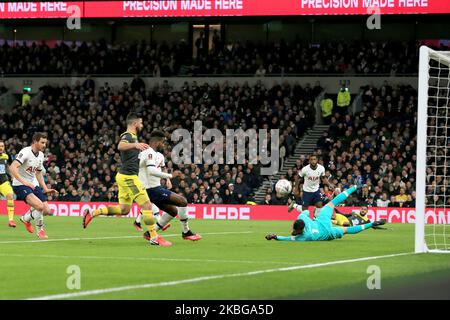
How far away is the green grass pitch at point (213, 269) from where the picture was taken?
10.1m

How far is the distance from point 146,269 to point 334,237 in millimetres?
6772

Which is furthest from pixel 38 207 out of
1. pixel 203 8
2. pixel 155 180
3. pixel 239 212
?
pixel 203 8

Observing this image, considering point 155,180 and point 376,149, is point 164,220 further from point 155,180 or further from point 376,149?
point 376,149

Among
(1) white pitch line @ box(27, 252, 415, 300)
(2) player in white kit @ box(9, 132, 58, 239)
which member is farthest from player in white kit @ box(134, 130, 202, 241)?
(1) white pitch line @ box(27, 252, 415, 300)

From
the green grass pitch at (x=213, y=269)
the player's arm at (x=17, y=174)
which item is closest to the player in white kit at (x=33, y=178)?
the player's arm at (x=17, y=174)

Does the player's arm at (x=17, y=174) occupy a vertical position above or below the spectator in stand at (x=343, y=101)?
below

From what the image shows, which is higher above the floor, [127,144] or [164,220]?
[127,144]

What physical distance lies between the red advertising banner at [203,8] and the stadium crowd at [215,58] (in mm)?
5791

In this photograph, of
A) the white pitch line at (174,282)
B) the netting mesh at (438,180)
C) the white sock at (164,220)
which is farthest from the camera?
the netting mesh at (438,180)

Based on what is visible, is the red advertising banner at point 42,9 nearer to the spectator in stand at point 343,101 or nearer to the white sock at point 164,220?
the spectator in stand at point 343,101

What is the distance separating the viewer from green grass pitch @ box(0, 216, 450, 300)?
10.1 m

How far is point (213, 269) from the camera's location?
495 inches

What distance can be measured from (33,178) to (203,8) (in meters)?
16.9

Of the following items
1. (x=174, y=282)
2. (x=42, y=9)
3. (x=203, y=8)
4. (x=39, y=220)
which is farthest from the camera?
(x=42, y=9)
